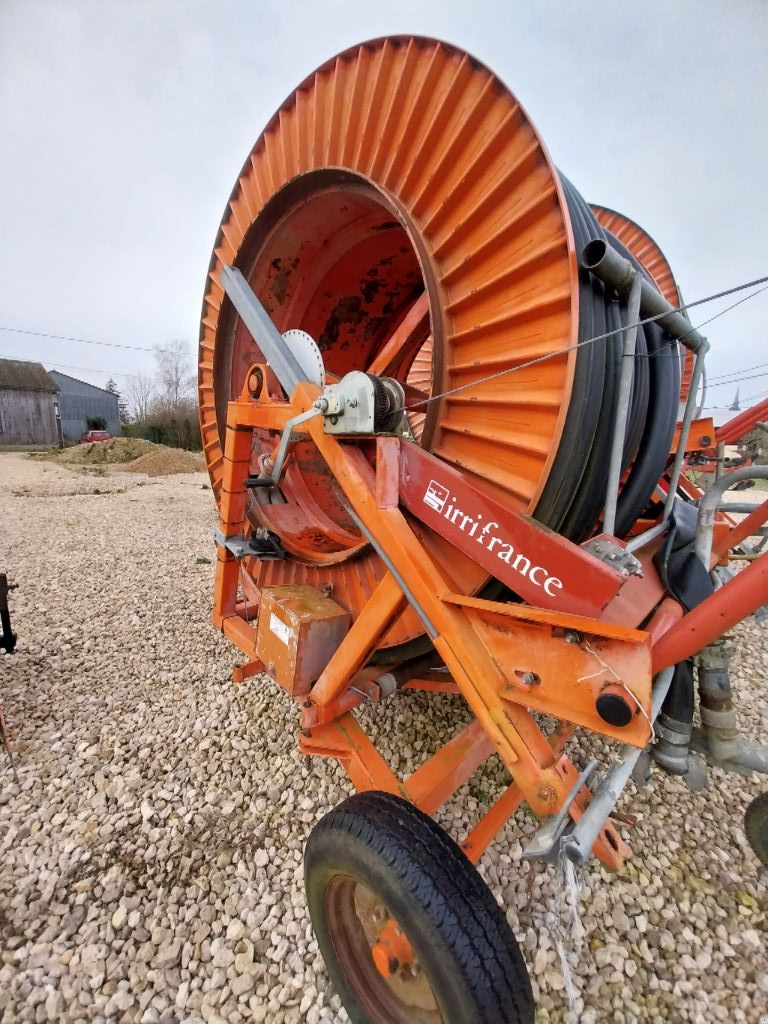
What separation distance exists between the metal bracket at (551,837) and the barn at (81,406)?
118 ft

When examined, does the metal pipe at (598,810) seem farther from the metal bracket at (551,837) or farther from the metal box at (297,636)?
the metal box at (297,636)

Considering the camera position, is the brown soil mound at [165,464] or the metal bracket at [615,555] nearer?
the metal bracket at [615,555]

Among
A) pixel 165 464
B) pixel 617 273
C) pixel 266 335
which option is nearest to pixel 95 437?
pixel 165 464

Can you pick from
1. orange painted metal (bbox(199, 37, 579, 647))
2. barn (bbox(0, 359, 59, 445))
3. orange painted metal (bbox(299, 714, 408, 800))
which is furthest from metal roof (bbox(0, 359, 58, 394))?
orange painted metal (bbox(299, 714, 408, 800))

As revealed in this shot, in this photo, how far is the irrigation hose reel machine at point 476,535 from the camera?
1372 millimetres

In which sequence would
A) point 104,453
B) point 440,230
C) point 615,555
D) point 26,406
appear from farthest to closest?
1. point 26,406
2. point 104,453
3. point 440,230
4. point 615,555

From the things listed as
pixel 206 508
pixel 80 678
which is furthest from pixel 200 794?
pixel 206 508

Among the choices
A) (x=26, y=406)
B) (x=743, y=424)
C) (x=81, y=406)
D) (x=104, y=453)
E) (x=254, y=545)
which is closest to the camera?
(x=254, y=545)

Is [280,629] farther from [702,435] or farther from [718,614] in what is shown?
[702,435]

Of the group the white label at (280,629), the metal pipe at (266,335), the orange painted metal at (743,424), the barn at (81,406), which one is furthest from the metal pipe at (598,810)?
the barn at (81,406)

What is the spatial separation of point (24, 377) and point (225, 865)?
3268cm

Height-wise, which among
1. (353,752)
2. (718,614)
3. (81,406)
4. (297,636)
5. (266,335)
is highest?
(266,335)

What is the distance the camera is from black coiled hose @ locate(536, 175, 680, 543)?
1.55m

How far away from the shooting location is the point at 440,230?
185 cm
